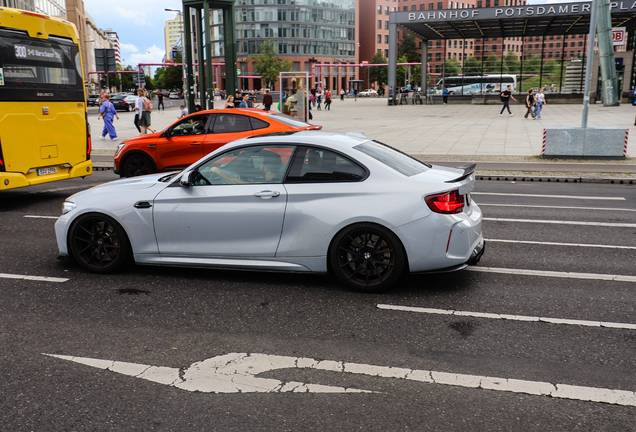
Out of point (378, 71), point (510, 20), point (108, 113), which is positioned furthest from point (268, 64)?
point (108, 113)

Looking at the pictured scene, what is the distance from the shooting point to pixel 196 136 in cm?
1213

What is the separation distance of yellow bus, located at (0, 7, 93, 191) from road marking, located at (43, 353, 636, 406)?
21.9ft

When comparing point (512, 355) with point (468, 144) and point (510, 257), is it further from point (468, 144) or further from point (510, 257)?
point (468, 144)

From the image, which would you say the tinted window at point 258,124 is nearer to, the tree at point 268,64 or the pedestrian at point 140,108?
the pedestrian at point 140,108

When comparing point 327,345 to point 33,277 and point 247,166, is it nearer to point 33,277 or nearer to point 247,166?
point 247,166

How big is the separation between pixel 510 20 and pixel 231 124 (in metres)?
40.2

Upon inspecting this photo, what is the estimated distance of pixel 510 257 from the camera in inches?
262

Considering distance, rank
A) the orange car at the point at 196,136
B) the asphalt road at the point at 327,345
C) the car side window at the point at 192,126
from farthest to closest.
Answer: the car side window at the point at 192,126, the orange car at the point at 196,136, the asphalt road at the point at 327,345

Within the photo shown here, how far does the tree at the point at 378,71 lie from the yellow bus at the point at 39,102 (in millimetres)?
127729

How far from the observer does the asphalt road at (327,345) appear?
3.30 m

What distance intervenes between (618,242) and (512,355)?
4122 mm

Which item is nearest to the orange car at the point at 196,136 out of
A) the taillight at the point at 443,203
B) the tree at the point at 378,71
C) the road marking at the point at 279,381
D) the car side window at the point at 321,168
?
the car side window at the point at 321,168

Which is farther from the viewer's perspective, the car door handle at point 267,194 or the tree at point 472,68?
the tree at point 472,68

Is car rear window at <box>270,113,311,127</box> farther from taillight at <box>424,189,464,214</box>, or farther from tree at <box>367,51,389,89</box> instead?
tree at <box>367,51,389,89</box>
